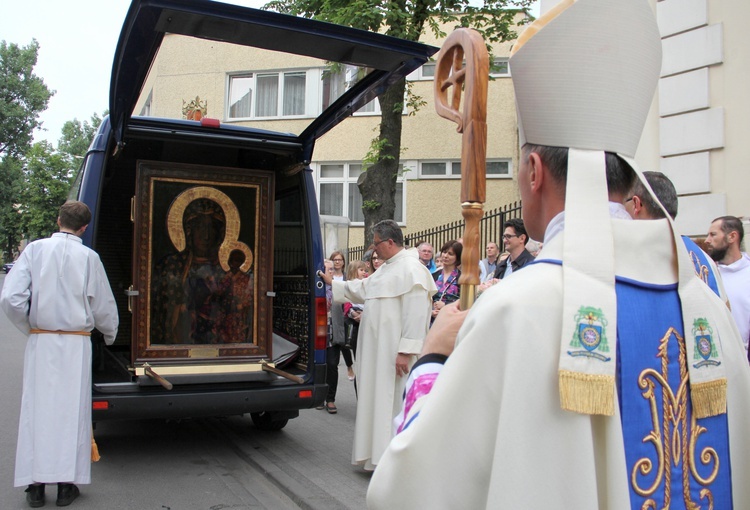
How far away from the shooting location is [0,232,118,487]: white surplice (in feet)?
15.2

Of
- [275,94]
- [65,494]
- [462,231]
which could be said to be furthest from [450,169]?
[65,494]

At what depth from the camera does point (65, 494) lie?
4.73 meters

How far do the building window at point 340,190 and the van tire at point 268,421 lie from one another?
1407 cm

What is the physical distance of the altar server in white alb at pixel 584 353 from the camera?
1388mm

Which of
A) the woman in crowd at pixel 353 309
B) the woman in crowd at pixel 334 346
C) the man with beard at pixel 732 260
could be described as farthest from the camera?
the woman in crowd at pixel 353 309

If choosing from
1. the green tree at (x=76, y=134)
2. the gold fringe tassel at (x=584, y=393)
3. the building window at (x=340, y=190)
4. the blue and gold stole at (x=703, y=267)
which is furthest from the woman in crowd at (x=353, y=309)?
the green tree at (x=76, y=134)

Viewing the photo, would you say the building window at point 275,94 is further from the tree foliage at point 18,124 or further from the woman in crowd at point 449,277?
the tree foliage at point 18,124

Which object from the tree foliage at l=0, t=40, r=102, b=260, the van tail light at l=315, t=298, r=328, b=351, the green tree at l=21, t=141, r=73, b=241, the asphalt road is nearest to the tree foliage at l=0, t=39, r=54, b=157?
the tree foliage at l=0, t=40, r=102, b=260

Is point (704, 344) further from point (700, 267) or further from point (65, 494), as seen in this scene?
point (65, 494)

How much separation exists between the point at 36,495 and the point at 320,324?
2.53 meters

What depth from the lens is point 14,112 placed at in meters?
47.2

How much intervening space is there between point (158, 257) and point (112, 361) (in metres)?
1.51

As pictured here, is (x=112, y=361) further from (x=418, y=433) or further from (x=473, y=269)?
(x=418, y=433)

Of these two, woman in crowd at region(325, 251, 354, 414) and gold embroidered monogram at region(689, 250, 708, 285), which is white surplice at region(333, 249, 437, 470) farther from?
gold embroidered monogram at region(689, 250, 708, 285)
